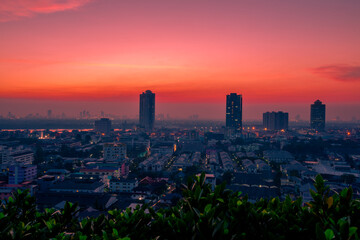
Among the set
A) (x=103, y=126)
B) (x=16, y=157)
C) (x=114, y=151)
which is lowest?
(x=16, y=157)

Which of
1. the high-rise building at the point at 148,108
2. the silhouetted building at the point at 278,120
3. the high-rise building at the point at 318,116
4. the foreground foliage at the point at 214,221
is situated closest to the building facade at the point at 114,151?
the foreground foliage at the point at 214,221

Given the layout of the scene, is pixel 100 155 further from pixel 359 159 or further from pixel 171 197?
pixel 359 159

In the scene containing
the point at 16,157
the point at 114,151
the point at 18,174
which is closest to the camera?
the point at 18,174

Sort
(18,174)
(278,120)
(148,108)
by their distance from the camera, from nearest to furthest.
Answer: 1. (18,174)
2. (278,120)
3. (148,108)

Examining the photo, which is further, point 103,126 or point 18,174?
point 103,126

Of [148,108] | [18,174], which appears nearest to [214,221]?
[18,174]

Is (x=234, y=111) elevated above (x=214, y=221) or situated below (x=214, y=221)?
above

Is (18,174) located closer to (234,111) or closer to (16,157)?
(16,157)
